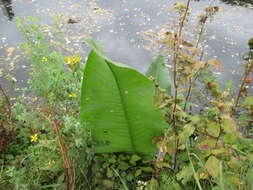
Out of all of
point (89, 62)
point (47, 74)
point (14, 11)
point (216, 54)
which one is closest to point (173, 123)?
point (89, 62)

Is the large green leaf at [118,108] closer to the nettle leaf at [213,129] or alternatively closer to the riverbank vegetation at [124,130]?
the riverbank vegetation at [124,130]

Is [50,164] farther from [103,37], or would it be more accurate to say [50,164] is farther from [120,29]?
[120,29]

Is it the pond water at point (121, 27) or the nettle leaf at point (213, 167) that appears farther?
the pond water at point (121, 27)

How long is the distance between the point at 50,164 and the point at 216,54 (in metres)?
3.10

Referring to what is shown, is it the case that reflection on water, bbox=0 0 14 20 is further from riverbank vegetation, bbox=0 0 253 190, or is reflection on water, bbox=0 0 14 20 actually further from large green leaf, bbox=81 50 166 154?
large green leaf, bbox=81 50 166 154

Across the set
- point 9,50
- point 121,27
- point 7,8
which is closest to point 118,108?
point 9,50

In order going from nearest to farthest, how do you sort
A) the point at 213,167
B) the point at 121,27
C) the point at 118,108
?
the point at 213,167 < the point at 118,108 < the point at 121,27

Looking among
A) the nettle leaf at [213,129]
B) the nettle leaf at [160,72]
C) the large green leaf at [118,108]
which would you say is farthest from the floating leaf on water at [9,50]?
the nettle leaf at [213,129]

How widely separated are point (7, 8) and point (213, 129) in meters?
4.63

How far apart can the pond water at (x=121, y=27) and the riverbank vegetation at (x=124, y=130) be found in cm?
170

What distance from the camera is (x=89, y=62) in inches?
57.2

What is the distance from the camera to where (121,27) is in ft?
14.8

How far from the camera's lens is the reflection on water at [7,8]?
460cm

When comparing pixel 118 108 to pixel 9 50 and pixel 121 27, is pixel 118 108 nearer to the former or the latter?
pixel 9 50
